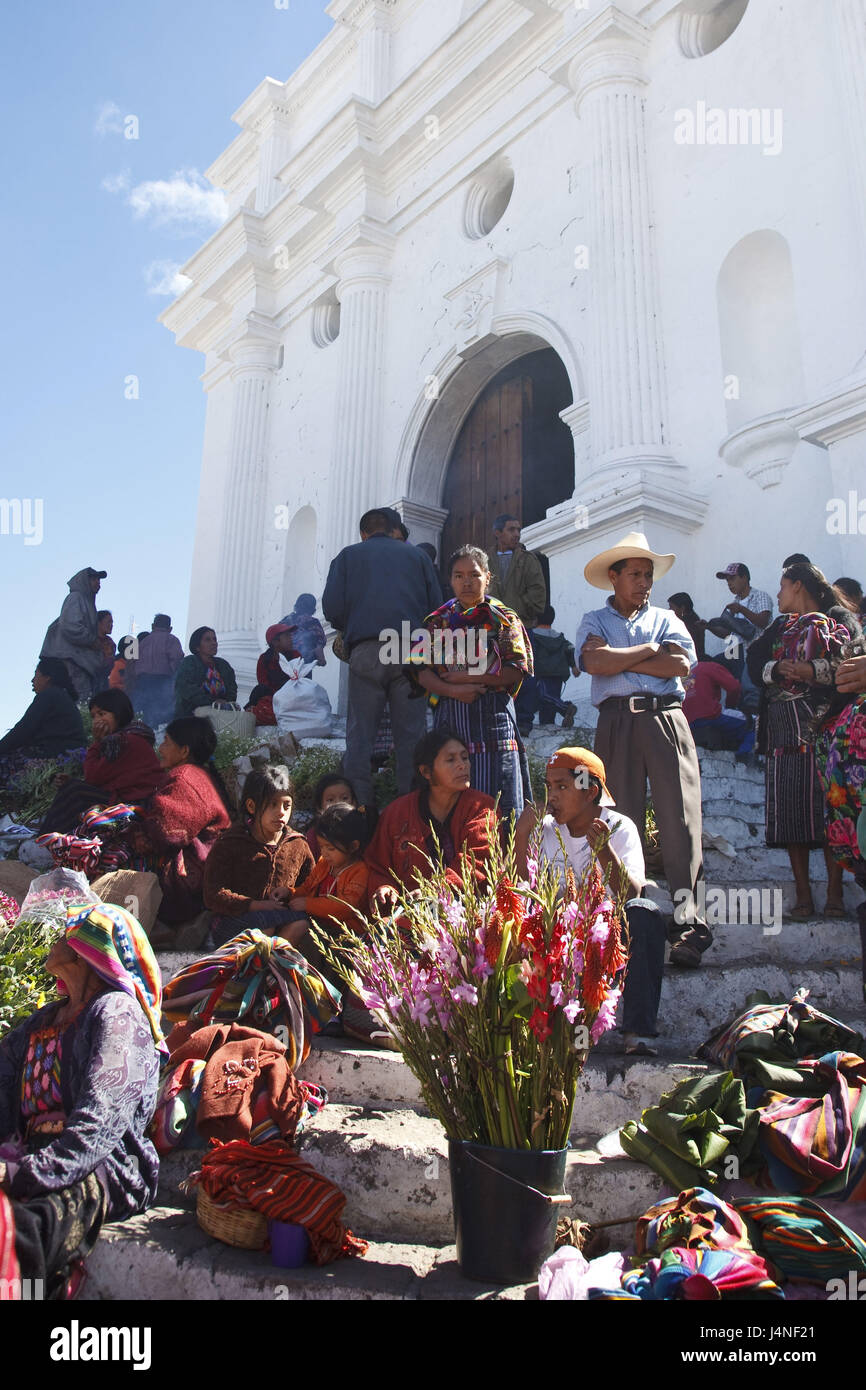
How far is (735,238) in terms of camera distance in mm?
8500

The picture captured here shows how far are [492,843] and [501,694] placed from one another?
8.41ft

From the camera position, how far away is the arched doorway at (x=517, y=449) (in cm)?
1093

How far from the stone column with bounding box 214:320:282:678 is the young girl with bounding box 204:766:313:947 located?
9.25 metres

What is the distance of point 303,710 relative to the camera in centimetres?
884

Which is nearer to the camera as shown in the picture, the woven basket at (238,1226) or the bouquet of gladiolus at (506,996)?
the bouquet of gladiolus at (506,996)

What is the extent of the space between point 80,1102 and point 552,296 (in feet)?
29.2

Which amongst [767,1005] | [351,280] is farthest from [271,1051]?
[351,280]

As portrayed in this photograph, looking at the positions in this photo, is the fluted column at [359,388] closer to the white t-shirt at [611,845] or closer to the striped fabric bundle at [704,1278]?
the white t-shirt at [611,845]

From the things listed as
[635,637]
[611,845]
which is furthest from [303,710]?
[611,845]

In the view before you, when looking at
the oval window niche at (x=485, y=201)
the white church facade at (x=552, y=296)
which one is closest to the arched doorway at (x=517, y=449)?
the white church facade at (x=552, y=296)

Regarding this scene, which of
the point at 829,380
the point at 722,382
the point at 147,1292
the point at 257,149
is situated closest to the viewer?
the point at 147,1292

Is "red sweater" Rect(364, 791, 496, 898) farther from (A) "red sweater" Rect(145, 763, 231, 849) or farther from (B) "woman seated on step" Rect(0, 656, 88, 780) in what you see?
(B) "woman seated on step" Rect(0, 656, 88, 780)

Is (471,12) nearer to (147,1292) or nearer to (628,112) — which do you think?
(628,112)

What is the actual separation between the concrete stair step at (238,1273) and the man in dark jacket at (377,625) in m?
2.97
